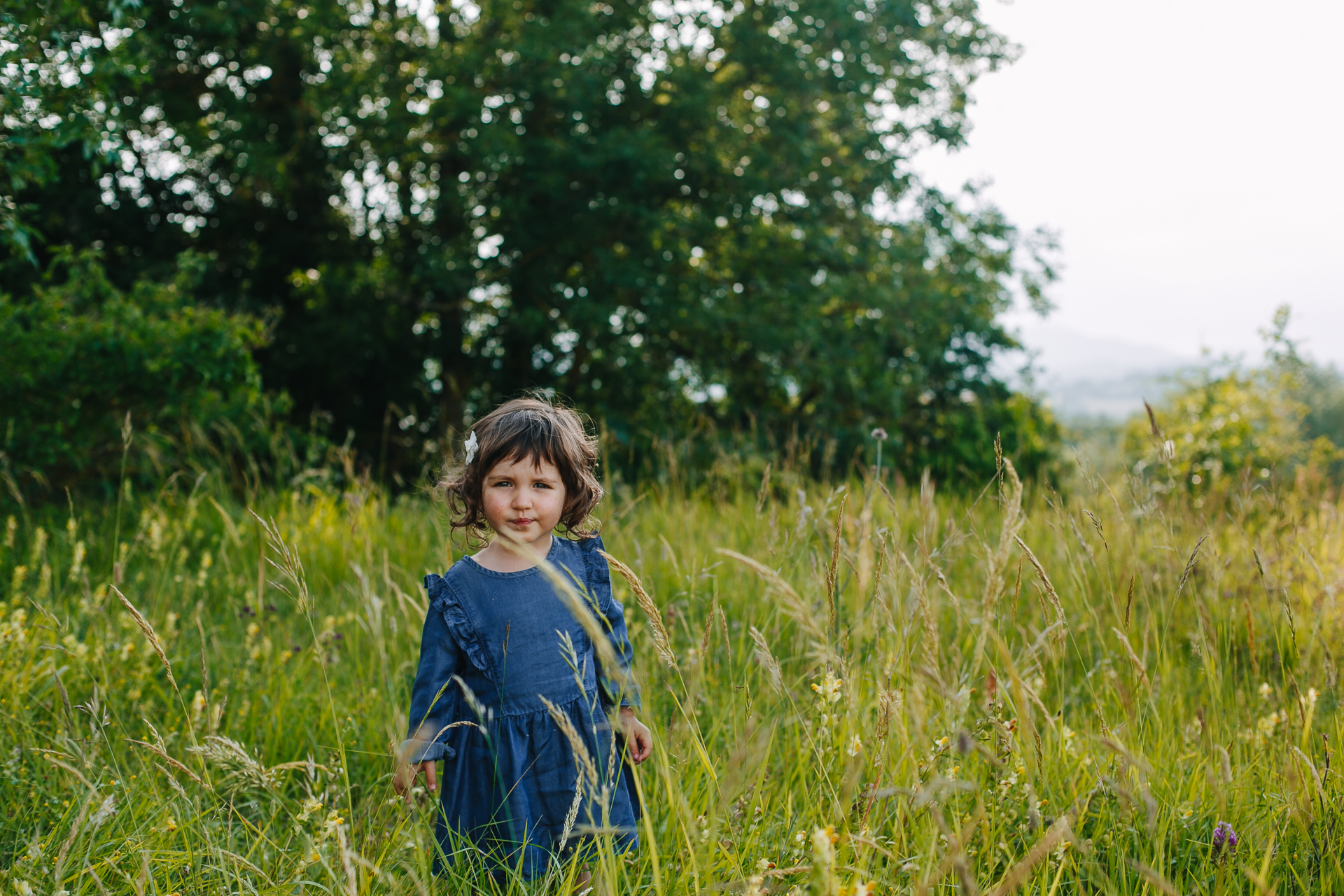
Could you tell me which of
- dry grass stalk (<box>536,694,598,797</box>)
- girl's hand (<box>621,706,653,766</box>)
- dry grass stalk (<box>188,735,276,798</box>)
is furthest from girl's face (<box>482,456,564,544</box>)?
dry grass stalk (<box>536,694,598,797</box>)

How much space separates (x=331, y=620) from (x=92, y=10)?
6.22 metres

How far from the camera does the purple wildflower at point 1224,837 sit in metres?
1.47

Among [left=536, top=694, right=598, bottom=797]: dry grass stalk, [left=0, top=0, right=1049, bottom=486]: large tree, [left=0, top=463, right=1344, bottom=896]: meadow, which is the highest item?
[left=0, top=0, right=1049, bottom=486]: large tree

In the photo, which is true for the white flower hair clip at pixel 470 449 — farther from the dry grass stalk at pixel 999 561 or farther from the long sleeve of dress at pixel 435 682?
the dry grass stalk at pixel 999 561

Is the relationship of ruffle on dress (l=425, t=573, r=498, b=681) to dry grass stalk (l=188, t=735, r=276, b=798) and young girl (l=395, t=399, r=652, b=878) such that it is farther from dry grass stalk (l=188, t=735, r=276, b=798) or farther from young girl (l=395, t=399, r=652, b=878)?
dry grass stalk (l=188, t=735, r=276, b=798)

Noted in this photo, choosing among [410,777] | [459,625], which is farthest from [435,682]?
[410,777]

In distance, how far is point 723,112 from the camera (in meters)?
8.66

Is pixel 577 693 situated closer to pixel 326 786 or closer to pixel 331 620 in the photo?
pixel 326 786

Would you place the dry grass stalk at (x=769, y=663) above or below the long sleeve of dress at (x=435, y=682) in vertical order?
above

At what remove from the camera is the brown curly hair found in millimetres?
1855

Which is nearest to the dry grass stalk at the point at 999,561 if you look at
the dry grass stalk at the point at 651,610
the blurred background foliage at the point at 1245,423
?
the dry grass stalk at the point at 651,610

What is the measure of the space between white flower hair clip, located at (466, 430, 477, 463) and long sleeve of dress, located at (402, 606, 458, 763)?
37 cm

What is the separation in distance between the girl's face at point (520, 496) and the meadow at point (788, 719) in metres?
0.32

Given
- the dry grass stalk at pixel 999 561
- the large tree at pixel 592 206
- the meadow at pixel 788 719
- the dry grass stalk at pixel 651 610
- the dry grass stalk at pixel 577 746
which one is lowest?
the meadow at pixel 788 719
